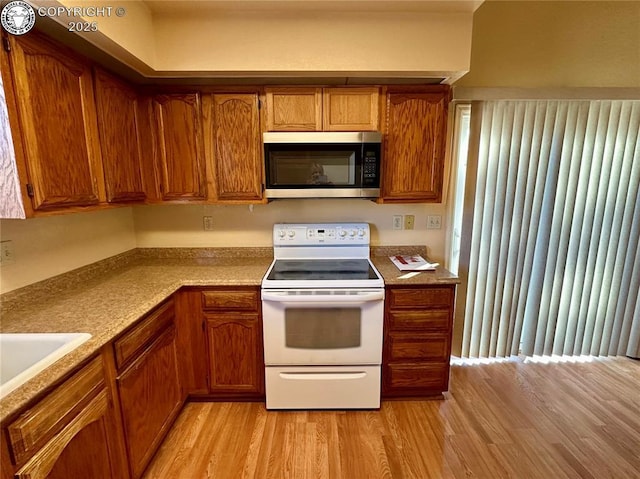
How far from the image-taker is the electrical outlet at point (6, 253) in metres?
1.41

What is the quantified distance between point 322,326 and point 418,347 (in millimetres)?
686

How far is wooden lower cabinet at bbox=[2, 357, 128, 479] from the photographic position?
890mm

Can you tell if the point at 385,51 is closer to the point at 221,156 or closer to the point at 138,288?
the point at 221,156

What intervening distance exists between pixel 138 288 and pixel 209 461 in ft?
3.46

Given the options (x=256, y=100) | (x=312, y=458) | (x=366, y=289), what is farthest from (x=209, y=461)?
(x=256, y=100)

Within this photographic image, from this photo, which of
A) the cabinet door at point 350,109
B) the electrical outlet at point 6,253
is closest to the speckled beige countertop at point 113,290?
the electrical outlet at point 6,253

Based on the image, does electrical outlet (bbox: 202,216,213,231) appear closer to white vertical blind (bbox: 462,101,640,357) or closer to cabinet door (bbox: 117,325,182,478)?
cabinet door (bbox: 117,325,182,478)

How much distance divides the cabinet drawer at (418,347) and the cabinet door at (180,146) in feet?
5.50

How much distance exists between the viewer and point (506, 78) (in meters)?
2.19

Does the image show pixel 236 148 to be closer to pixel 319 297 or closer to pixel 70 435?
pixel 319 297

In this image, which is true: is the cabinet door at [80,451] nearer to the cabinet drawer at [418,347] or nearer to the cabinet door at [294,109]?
the cabinet drawer at [418,347]

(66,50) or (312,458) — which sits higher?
(66,50)

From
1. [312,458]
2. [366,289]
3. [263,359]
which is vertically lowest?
[312,458]

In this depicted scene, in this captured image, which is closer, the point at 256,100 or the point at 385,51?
the point at 385,51
